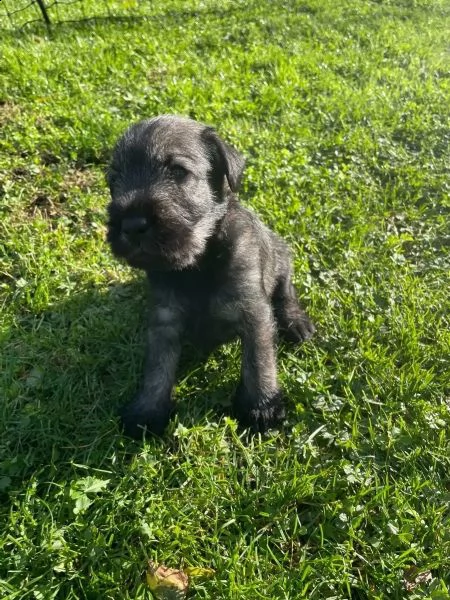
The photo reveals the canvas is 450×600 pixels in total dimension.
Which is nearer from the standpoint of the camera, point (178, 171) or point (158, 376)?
point (178, 171)

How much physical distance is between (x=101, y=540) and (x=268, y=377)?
116 centimetres

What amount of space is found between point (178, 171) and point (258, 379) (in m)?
1.17

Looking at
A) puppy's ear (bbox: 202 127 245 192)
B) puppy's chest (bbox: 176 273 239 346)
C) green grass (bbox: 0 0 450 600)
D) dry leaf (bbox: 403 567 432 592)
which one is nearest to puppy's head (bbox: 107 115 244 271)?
puppy's ear (bbox: 202 127 245 192)

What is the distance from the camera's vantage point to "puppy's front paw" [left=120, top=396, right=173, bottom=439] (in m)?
2.70

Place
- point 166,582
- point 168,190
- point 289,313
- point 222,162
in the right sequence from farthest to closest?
point 289,313 < point 222,162 < point 168,190 < point 166,582

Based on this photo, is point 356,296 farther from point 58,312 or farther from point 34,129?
point 34,129

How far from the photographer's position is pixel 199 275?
110 inches

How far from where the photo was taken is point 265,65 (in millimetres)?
6449

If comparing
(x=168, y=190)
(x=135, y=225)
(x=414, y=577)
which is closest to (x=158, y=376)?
(x=135, y=225)

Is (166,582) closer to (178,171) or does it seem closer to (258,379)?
(258,379)

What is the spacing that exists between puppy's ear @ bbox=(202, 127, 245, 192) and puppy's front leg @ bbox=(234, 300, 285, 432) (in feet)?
2.26

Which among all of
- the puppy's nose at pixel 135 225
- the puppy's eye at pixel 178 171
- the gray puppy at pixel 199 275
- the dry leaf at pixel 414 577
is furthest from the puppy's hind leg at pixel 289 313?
the dry leaf at pixel 414 577

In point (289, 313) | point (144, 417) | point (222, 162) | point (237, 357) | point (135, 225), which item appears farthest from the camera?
point (289, 313)

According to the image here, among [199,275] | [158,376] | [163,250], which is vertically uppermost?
[163,250]
